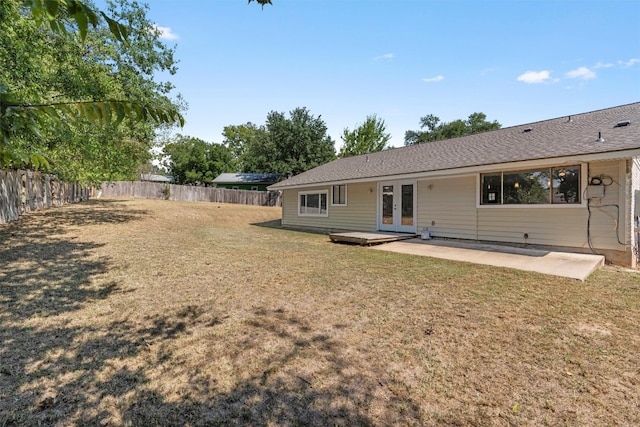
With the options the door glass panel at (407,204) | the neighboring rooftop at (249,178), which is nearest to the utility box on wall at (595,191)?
the door glass panel at (407,204)

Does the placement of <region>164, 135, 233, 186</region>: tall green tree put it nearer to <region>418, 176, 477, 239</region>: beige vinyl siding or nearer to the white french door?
the white french door

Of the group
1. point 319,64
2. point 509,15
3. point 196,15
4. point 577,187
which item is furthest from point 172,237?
point 509,15

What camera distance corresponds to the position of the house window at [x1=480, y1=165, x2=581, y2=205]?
7.88 m

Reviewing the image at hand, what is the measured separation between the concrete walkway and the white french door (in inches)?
62.6

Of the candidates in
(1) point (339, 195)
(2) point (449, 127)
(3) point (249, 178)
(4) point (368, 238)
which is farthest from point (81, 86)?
(2) point (449, 127)

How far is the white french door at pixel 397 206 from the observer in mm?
11430

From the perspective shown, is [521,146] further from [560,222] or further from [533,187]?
[560,222]

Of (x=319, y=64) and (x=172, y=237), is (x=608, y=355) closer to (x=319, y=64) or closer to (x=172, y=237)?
(x=172, y=237)

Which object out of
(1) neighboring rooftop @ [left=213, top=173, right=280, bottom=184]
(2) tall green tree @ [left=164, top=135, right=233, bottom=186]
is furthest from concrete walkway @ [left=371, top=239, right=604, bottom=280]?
(2) tall green tree @ [left=164, top=135, right=233, bottom=186]

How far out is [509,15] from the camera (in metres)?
9.34

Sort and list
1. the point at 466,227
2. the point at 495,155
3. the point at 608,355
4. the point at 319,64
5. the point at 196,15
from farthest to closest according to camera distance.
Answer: the point at 319,64 < the point at 466,227 < the point at 495,155 < the point at 196,15 < the point at 608,355

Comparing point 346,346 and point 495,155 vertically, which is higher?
point 495,155

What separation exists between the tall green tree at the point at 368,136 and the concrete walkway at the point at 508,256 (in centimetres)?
2711

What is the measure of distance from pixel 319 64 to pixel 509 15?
6098 millimetres
